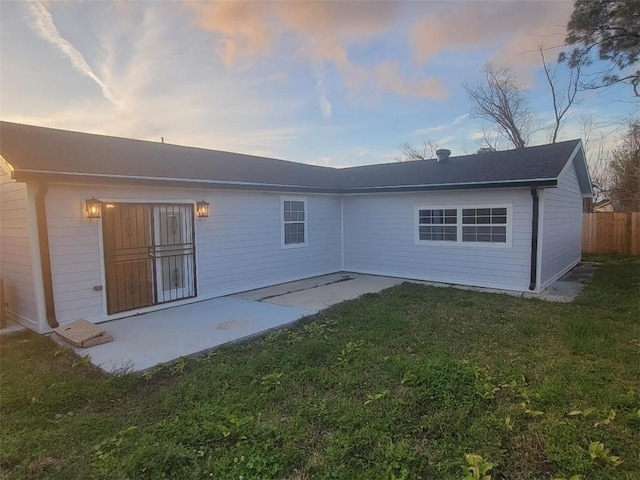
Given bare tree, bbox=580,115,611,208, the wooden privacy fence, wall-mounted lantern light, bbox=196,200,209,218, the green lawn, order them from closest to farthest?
the green lawn
wall-mounted lantern light, bbox=196,200,209,218
the wooden privacy fence
bare tree, bbox=580,115,611,208

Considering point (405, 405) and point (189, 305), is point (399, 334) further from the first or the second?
point (189, 305)

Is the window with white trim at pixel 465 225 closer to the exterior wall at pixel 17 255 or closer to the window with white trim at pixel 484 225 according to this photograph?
the window with white trim at pixel 484 225

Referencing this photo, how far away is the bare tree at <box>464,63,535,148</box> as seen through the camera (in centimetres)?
2200

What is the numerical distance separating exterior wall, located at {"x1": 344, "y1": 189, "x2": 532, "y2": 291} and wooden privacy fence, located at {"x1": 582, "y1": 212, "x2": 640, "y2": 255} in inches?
370

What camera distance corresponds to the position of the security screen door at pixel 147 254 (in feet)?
20.4

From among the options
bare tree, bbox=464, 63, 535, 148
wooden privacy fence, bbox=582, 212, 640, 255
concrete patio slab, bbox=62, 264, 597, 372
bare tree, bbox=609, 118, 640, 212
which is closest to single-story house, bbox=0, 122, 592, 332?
concrete patio slab, bbox=62, 264, 597, 372

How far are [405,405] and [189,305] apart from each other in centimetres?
499

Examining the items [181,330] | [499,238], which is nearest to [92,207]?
[181,330]

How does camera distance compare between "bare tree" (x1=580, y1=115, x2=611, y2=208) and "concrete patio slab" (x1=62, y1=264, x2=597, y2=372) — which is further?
"bare tree" (x1=580, y1=115, x2=611, y2=208)

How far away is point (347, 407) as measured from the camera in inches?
128

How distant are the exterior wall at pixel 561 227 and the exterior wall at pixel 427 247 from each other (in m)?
0.47

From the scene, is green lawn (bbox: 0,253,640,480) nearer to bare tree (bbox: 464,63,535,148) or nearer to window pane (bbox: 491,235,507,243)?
window pane (bbox: 491,235,507,243)

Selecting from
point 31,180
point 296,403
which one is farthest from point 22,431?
point 31,180

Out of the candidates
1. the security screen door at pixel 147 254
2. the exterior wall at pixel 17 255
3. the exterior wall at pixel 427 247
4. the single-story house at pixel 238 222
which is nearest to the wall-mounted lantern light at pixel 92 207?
the single-story house at pixel 238 222
